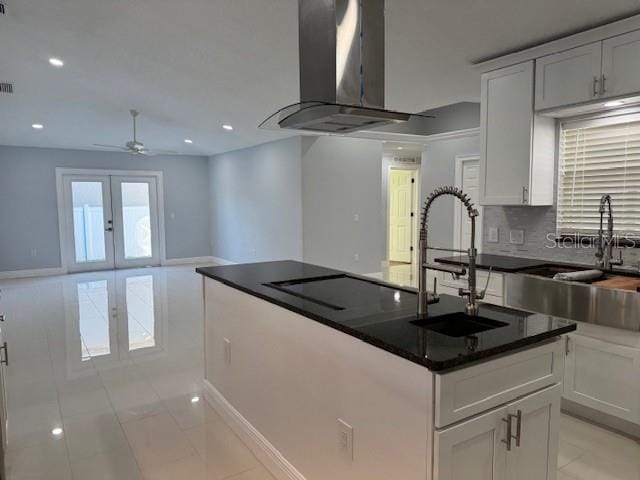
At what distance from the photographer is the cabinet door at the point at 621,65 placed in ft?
8.75

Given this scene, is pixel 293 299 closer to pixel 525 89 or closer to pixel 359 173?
pixel 525 89

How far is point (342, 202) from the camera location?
7.69 meters

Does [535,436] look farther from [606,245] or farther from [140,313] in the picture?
[140,313]

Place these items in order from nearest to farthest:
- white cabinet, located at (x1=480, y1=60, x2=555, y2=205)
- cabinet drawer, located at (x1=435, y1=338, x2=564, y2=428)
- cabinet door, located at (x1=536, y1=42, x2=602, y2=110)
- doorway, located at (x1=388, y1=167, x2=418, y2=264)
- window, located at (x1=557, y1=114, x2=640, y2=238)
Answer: cabinet drawer, located at (x1=435, y1=338, x2=564, y2=428) → cabinet door, located at (x1=536, y1=42, x2=602, y2=110) → window, located at (x1=557, y1=114, x2=640, y2=238) → white cabinet, located at (x1=480, y1=60, x2=555, y2=205) → doorway, located at (x1=388, y1=167, x2=418, y2=264)

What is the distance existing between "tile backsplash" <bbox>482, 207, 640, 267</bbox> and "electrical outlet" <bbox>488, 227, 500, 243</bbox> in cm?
2

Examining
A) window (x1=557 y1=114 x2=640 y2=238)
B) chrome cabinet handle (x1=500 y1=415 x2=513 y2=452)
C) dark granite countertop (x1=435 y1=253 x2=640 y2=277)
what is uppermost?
window (x1=557 y1=114 x2=640 y2=238)

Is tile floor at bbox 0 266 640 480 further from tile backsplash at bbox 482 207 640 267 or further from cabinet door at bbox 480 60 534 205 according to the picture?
cabinet door at bbox 480 60 534 205

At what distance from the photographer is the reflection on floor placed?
8.07 feet

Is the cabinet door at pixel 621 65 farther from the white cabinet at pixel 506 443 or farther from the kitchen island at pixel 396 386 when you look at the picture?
the white cabinet at pixel 506 443

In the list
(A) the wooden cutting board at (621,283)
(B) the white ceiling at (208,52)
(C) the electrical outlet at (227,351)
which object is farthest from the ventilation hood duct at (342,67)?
(A) the wooden cutting board at (621,283)

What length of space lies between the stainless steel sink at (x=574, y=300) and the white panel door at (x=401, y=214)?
7536 mm

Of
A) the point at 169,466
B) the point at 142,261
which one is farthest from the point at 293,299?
the point at 142,261

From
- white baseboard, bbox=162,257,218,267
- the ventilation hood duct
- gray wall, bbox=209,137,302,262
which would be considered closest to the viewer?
the ventilation hood duct


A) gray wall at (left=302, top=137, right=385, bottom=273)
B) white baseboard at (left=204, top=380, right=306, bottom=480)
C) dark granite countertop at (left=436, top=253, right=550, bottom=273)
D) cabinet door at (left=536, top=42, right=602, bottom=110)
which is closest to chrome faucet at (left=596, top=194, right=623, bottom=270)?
dark granite countertop at (left=436, top=253, right=550, bottom=273)
